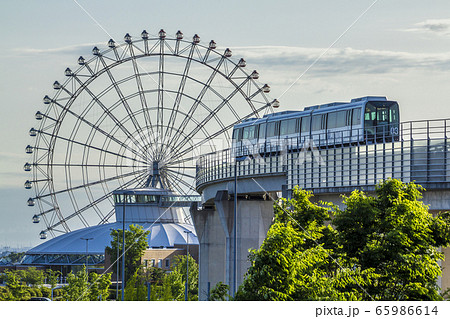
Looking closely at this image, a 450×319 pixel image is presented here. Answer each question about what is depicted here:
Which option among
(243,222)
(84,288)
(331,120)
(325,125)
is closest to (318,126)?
(325,125)

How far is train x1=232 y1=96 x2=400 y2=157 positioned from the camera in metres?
56.1

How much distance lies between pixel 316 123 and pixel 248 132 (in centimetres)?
1034

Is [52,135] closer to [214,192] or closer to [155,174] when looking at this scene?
[155,174]

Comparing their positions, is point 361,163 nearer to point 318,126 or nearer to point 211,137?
point 318,126

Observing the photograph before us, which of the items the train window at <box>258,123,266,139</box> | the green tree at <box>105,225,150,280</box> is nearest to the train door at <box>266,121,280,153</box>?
the train window at <box>258,123,266,139</box>

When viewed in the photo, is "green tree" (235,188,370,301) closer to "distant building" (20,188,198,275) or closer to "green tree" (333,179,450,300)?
"green tree" (333,179,450,300)

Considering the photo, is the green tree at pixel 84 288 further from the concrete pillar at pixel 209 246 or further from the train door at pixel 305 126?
the train door at pixel 305 126

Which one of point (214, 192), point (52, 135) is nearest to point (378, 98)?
point (214, 192)

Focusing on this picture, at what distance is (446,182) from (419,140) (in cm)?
231

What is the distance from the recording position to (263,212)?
60312 mm

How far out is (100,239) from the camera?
115 metres

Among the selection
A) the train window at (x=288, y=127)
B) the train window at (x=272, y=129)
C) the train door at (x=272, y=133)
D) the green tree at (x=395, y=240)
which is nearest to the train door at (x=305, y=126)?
the train window at (x=288, y=127)

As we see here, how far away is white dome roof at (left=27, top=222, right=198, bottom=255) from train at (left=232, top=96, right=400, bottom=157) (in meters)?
49.5

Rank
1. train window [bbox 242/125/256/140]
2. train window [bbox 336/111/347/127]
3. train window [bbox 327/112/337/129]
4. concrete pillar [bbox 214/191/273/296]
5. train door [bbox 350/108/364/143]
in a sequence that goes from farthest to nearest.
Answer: train window [bbox 242/125/256/140], concrete pillar [bbox 214/191/273/296], train window [bbox 327/112/337/129], train window [bbox 336/111/347/127], train door [bbox 350/108/364/143]
